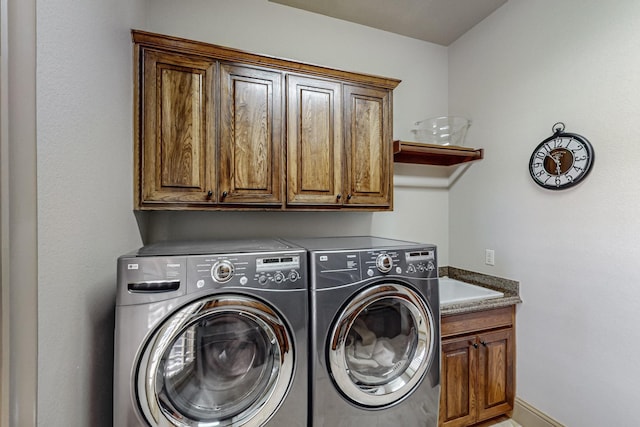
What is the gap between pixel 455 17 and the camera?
2195 mm

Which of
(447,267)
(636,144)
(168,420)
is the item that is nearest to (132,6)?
(168,420)

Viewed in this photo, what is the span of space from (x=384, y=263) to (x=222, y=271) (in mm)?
765

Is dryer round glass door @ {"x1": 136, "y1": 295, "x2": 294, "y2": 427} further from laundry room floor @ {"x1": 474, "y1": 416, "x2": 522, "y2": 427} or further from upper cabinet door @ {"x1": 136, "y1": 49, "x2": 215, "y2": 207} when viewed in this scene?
laundry room floor @ {"x1": 474, "y1": 416, "x2": 522, "y2": 427}

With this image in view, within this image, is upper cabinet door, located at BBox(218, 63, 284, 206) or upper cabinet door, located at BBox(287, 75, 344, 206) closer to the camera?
upper cabinet door, located at BBox(218, 63, 284, 206)

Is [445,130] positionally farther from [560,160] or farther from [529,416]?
[529,416]

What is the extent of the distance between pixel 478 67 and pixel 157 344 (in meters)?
2.82

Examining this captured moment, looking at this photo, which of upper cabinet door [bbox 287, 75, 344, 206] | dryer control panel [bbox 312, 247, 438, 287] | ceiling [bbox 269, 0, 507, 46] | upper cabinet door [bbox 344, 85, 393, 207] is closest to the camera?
dryer control panel [bbox 312, 247, 438, 287]

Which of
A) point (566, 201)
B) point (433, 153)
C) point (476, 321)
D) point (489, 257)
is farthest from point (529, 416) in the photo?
point (433, 153)

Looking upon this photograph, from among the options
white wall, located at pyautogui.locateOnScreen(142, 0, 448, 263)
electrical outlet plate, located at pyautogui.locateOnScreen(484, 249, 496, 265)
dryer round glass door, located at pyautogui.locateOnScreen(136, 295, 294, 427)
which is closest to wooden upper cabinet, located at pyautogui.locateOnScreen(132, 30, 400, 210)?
white wall, located at pyautogui.locateOnScreen(142, 0, 448, 263)

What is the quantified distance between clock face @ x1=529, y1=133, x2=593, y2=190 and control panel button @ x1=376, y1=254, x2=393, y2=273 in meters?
1.21

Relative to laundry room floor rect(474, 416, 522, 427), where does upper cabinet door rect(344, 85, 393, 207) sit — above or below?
above

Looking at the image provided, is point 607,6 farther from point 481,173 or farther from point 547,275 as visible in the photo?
point 547,275

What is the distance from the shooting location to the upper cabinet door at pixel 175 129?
1.44 metres

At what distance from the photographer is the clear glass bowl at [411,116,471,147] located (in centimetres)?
223
